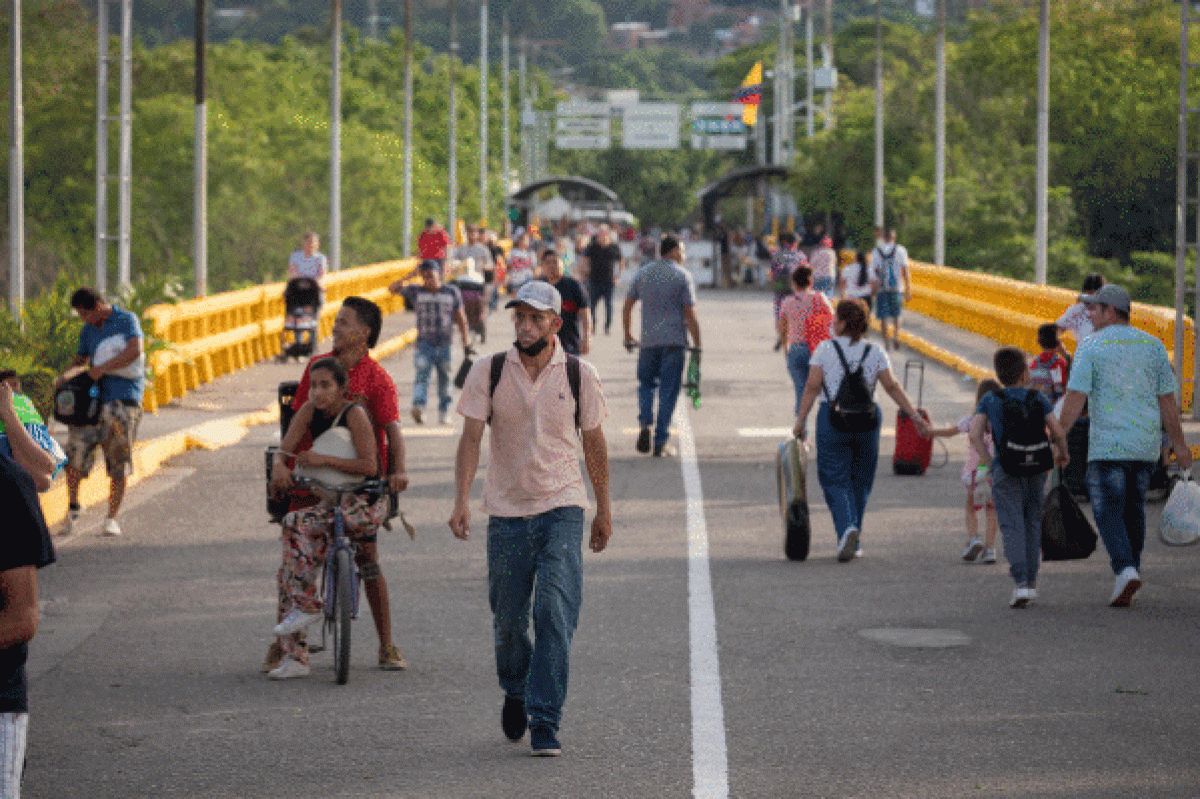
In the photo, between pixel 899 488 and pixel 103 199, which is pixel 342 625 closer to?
pixel 899 488

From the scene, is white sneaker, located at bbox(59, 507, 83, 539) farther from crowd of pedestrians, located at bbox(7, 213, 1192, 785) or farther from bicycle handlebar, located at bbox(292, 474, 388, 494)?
bicycle handlebar, located at bbox(292, 474, 388, 494)

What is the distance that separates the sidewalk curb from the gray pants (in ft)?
18.9

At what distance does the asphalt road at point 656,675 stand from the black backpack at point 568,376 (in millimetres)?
1311

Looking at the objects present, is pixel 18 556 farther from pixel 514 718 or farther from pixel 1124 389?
pixel 1124 389

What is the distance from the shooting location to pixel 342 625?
9.16 meters

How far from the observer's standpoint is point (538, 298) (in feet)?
25.6

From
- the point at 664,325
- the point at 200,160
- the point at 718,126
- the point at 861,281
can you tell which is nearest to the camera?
the point at 664,325

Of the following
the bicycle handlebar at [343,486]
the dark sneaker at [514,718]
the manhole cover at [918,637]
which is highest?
the bicycle handlebar at [343,486]

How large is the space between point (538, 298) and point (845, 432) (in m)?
5.28

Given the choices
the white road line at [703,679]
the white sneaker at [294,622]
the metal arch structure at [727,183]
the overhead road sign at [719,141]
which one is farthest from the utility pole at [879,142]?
the white sneaker at [294,622]

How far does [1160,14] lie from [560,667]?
5914cm

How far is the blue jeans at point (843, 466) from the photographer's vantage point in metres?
12.8

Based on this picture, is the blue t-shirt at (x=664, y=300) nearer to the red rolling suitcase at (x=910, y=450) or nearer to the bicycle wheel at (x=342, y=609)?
the red rolling suitcase at (x=910, y=450)

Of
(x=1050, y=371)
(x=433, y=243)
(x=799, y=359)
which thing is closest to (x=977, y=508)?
(x=1050, y=371)
